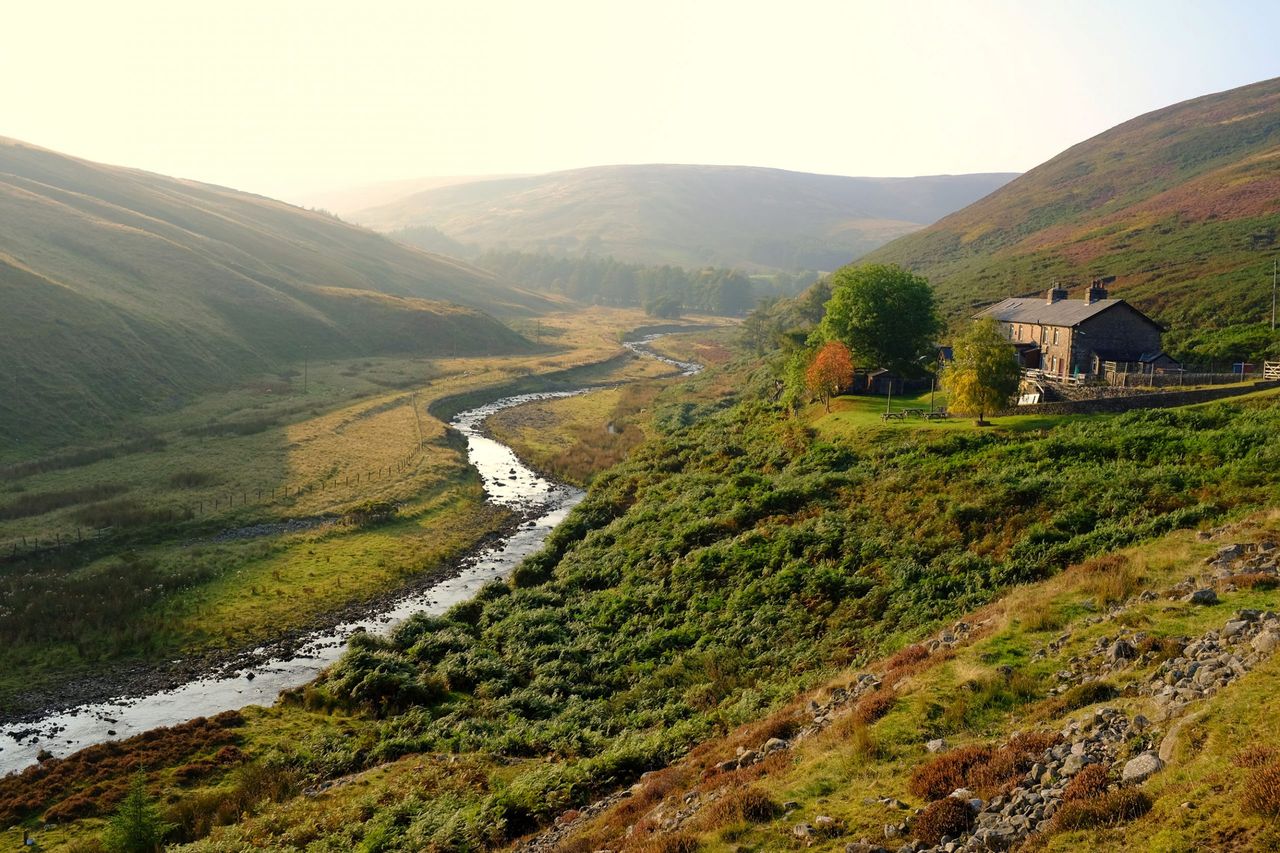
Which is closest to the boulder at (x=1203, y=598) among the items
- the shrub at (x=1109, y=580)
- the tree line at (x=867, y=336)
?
the shrub at (x=1109, y=580)

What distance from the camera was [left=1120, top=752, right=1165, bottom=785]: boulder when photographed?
1241 cm

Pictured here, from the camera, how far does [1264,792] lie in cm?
1039

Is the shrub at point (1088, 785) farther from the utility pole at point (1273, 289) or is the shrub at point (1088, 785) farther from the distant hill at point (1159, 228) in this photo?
the distant hill at point (1159, 228)

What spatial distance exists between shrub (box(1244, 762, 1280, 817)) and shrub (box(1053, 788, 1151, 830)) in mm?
1427

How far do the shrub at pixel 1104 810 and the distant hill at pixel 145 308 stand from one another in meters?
87.8

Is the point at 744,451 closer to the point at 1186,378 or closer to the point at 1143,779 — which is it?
the point at 1186,378

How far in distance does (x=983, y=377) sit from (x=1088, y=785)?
3675 centimetres

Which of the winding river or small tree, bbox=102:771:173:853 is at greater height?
small tree, bbox=102:771:173:853

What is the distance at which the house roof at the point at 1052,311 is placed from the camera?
63.4 m

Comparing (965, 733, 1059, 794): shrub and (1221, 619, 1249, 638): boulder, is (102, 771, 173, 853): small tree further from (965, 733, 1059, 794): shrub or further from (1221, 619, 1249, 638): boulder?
(1221, 619, 1249, 638): boulder

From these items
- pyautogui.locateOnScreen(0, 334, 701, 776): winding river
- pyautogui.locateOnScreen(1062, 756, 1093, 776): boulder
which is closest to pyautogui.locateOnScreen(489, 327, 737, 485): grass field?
pyautogui.locateOnScreen(0, 334, 701, 776): winding river

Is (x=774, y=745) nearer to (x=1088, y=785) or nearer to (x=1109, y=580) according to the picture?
(x=1088, y=785)

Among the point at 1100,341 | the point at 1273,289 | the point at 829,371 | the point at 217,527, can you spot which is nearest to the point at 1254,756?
the point at 829,371

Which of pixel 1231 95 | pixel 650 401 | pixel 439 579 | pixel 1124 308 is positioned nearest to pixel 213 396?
pixel 650 401
